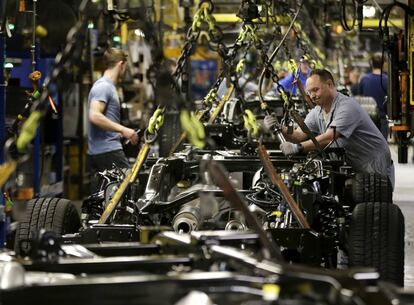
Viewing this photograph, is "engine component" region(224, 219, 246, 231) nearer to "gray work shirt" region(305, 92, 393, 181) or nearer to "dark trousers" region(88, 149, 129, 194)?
"gray work shirt" region(305, 92, 393, 181)

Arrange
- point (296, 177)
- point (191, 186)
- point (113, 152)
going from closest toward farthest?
1. point (296, 177)
2. point (191, 186)
3. point (113, 152)

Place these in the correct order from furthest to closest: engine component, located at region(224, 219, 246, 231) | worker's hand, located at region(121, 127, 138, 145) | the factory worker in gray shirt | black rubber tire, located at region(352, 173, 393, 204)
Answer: worker's hand, located at region(121, 127, 138, 145) < the factory worker in gray shirt < black rubber tire, located at region(352, 173, 393, 204) < engine component, located at region(224, 219, 246, 231)

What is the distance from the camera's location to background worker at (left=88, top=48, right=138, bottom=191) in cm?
1140

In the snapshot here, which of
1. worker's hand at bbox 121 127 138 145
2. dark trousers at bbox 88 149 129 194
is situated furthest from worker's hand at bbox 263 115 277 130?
dark trousers at bbox 88 149 129 194

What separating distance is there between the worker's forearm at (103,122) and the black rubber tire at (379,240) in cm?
390

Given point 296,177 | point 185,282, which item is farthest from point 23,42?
point 185,282

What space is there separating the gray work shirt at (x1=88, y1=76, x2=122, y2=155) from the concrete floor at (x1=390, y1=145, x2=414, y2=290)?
10.3 ft

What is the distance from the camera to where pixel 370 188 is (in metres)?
9.29

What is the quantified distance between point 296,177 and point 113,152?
A: 12.3 ft

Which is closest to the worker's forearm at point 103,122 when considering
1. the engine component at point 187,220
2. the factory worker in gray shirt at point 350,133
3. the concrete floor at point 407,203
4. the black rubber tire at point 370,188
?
the factory worker in gray shirt at point 350,133

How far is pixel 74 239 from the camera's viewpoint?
7.25m

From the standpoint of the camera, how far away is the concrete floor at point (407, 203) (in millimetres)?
10445

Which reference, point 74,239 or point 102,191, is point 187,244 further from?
point 102,191

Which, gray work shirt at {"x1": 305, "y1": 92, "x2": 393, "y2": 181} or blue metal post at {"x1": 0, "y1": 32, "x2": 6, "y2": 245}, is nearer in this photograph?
blue metal post at {"x1": 0, "y1": 32, "x2": 6, "y2": 245}
